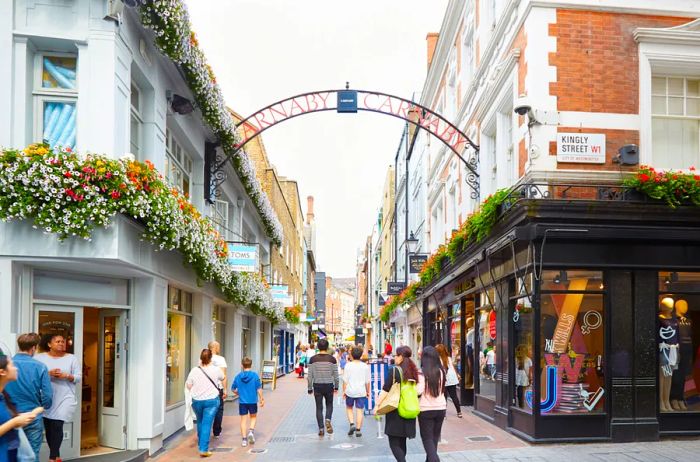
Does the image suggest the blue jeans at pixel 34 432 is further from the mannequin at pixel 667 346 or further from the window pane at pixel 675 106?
the window pane at pixel 675 106

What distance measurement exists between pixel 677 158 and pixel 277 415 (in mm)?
10309

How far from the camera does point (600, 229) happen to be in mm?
11031

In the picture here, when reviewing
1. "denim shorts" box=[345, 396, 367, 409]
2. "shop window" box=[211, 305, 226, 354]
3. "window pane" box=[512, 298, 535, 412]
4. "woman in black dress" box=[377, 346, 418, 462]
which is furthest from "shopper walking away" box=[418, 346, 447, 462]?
"shop window" box=[211, 305, 226, 354]

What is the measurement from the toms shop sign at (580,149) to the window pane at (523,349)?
8.04 ft

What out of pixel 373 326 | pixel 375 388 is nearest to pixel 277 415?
pixel 375 388

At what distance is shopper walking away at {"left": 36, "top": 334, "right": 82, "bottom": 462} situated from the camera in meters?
8.72

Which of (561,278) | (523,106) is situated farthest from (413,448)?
(523,106)

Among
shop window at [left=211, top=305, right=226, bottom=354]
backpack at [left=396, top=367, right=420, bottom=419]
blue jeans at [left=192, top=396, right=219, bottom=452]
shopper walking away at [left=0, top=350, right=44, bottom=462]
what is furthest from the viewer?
shop window at [left=211, top=305, right=226, bottom=354]

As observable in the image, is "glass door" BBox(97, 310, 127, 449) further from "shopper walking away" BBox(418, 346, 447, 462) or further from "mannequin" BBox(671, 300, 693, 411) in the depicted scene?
"mannequin" BBox(671, 300, 693, 411)

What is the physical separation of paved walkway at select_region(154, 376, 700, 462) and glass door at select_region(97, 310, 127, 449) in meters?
0.81

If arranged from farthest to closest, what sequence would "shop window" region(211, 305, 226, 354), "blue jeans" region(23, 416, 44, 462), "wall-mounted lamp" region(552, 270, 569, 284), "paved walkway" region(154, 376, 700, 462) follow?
"shop window" region(211, 305, 226, 354), "wall-mounted lamp" region(552, 270, 569, 284), "paved walkway" region(154, 376, 700, 462), "blue jeans" region(23, 416, 44, 462)

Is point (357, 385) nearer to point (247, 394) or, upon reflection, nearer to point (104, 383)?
point (247, 394)

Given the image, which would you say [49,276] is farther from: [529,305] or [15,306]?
[529,305]

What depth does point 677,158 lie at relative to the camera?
12.2 meters
